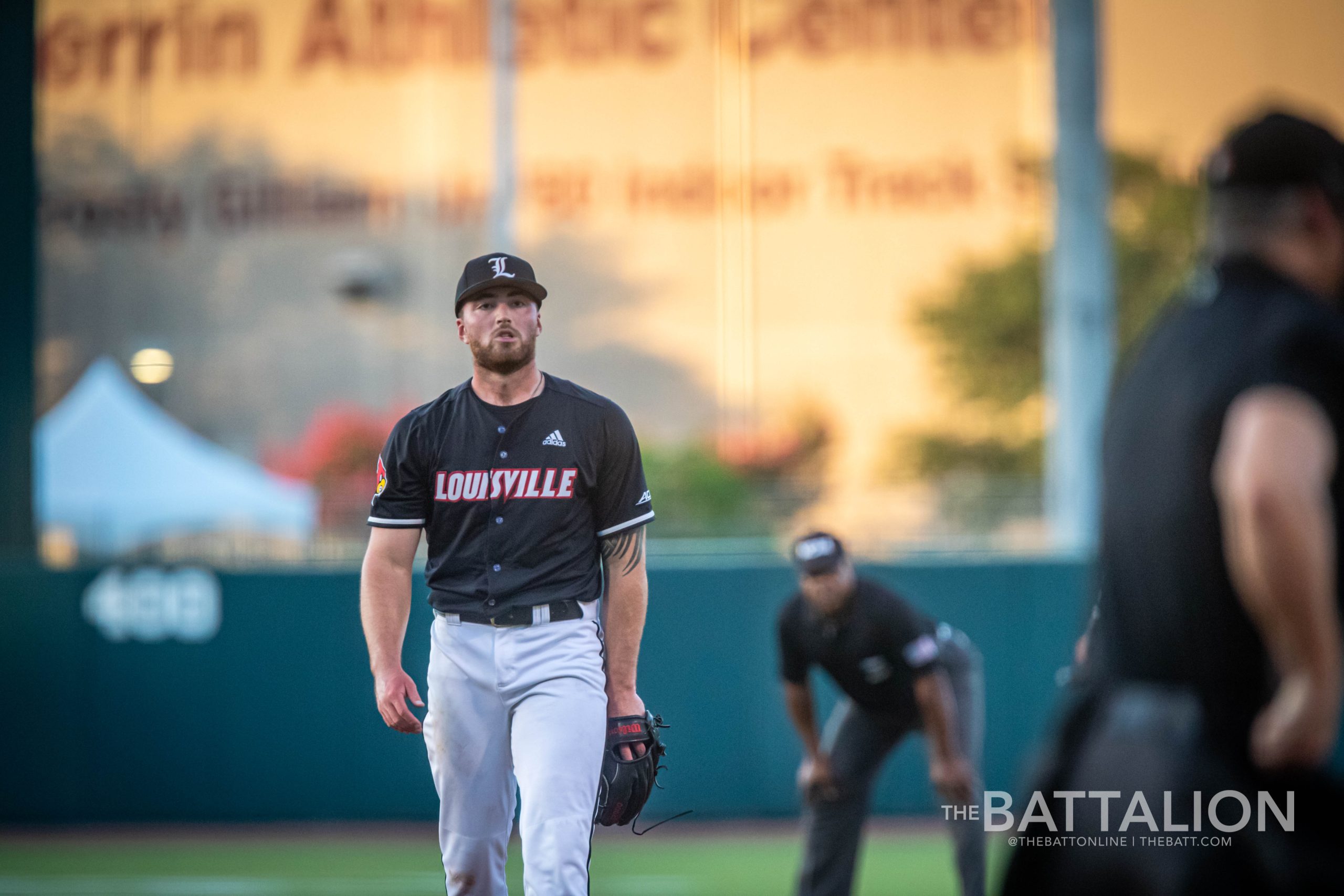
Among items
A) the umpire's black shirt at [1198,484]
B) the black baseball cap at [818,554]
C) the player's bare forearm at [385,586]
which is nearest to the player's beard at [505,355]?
the player's bare forearm at [385,586]

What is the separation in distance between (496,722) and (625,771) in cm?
44

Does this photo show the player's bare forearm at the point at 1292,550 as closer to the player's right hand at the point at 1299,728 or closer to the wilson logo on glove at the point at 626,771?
the player's right hand at the point at 1299,728

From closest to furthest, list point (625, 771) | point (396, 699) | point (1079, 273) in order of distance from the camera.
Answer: point (396, 699) < point (625, 771) < point (1079, 273)

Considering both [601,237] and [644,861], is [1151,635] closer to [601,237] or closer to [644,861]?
[644,861]

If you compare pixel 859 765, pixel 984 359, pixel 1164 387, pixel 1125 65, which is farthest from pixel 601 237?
pixel 1164 387

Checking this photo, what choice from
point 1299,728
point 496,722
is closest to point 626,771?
point 496,722

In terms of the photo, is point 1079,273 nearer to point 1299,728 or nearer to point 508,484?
point 508,484

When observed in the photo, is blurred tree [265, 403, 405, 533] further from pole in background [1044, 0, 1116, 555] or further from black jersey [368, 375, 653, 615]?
black jersey [368, 375, 653, 615]

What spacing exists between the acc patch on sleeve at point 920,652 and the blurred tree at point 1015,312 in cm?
1942

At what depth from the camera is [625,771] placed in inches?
184

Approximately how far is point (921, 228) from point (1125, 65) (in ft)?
14.4

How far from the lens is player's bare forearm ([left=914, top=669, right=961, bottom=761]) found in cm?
655

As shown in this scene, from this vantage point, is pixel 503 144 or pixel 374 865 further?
pixel 503 144

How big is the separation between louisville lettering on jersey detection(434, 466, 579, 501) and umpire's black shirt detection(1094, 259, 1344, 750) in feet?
7.66
